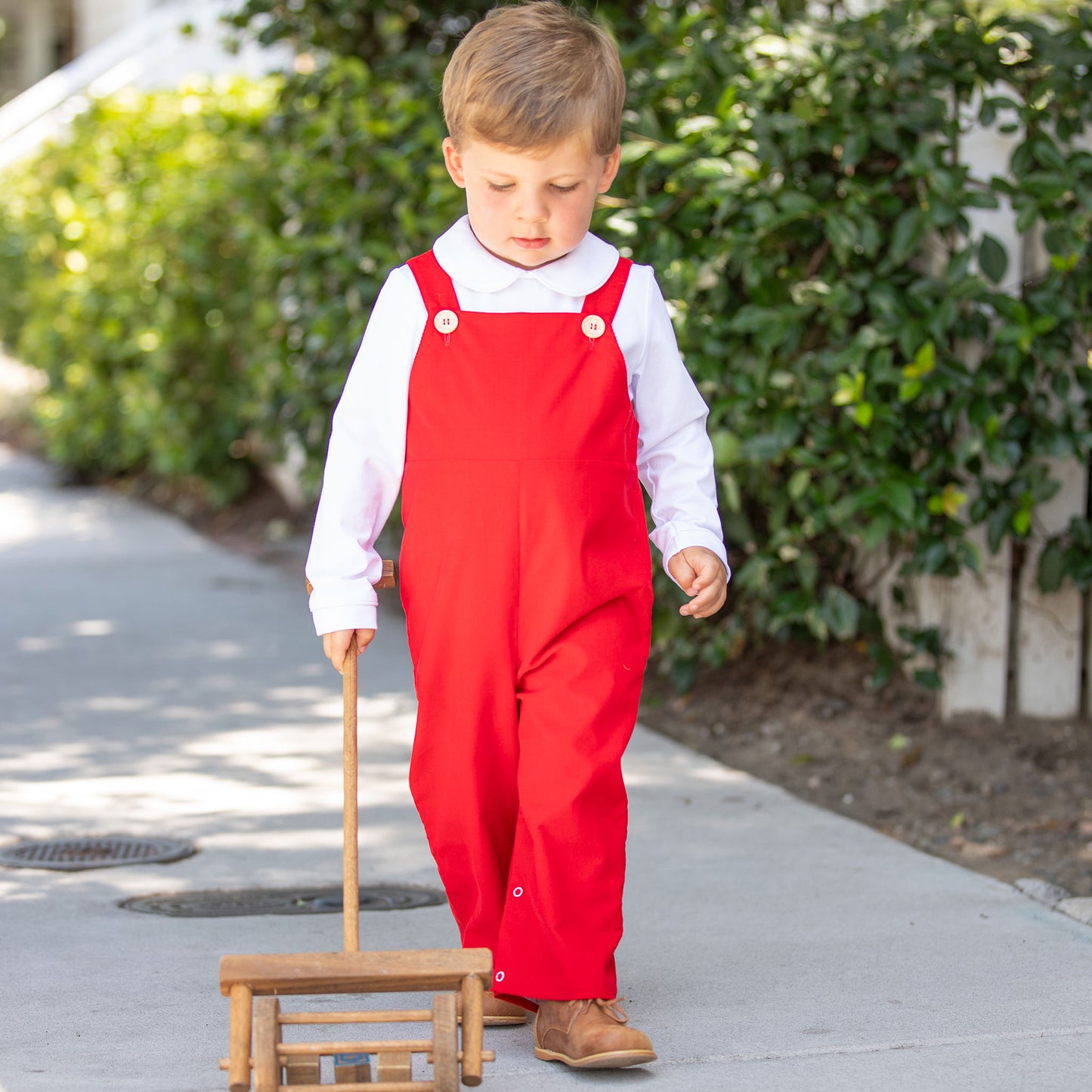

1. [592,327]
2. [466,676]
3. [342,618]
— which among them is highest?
[592,327]

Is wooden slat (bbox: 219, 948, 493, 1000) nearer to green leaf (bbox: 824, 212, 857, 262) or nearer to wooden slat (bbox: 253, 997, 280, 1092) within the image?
wooden slat (bbox: 253, 997, 280, 1092)

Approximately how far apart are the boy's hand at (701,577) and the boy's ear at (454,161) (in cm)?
70

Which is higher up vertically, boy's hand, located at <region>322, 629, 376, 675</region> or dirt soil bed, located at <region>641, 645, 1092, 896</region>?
boy's hand, located at <region>322, 629, 376, 675</region>

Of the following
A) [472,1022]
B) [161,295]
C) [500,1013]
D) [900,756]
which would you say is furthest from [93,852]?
[161,295]

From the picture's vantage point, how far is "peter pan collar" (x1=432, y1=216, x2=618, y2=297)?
2.57 meters

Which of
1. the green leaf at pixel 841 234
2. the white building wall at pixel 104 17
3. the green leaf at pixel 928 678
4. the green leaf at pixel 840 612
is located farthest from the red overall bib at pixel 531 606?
the white building wall at pixel 104 17

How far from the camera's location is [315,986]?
2232mm

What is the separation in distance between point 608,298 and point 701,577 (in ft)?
1.55

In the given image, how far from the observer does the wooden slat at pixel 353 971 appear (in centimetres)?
221

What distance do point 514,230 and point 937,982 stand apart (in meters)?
1.54

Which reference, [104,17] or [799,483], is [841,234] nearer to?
[799,483]

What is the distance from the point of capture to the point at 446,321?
256 cm

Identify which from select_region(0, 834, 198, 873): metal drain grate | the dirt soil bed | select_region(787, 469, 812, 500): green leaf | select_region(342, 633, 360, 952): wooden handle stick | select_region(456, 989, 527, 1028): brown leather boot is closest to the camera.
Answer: select_region(342, 633, 360, 952): wooden handle stick

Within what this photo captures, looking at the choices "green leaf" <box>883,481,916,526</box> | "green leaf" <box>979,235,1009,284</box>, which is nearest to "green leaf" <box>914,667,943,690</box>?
"green leaf" <box>883,481,916,526</box>
